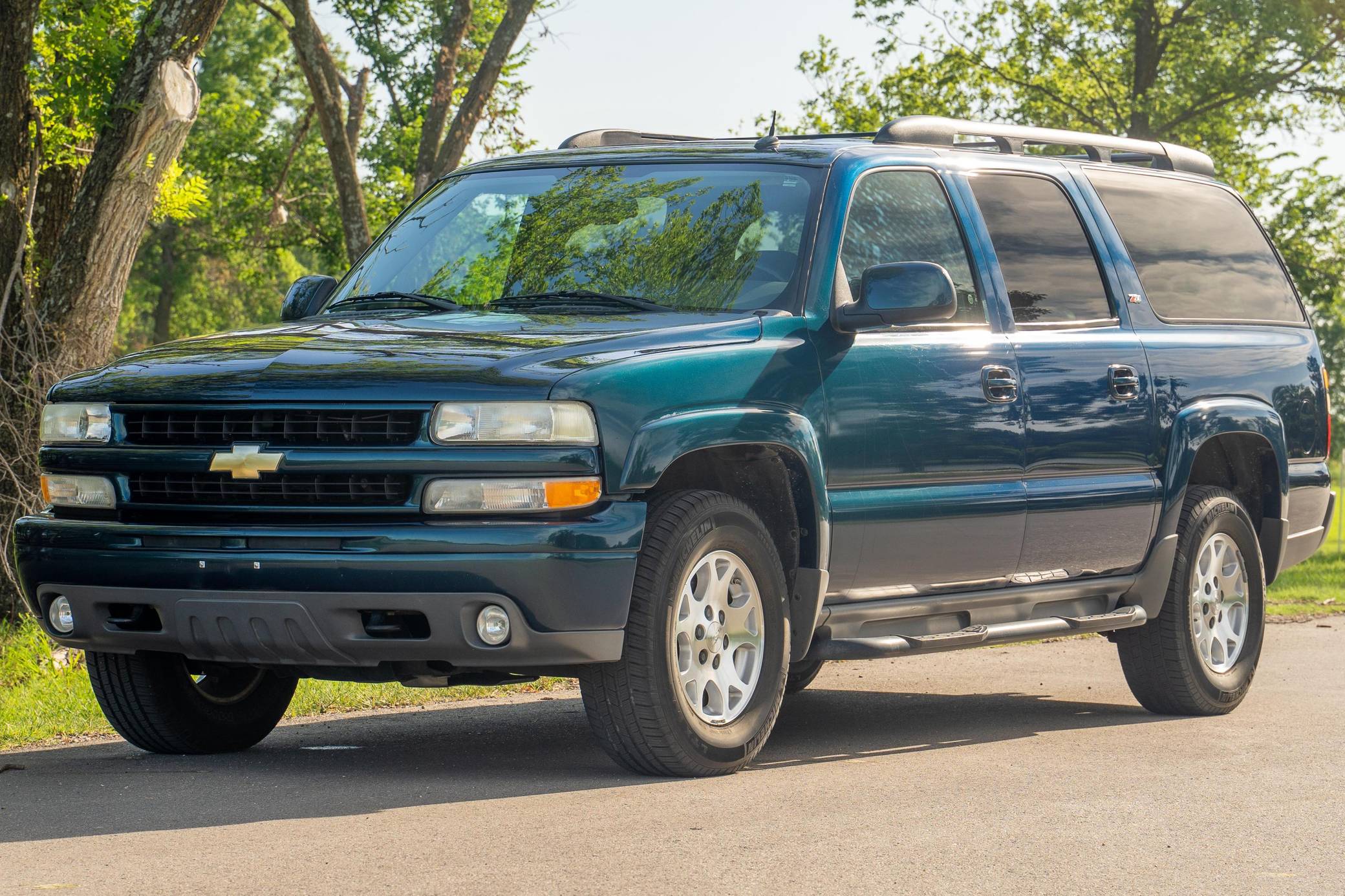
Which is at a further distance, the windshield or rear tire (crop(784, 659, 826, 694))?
rear tire (crop(784, 659, 826, 694))

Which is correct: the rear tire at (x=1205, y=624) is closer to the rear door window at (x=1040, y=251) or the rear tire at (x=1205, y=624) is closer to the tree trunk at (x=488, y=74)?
the rear door window at (x=1040, y=251)

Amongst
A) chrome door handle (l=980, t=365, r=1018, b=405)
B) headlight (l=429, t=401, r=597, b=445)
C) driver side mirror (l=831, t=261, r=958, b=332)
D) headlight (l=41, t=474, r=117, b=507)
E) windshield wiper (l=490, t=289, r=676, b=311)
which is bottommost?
headlight (l=41, t=474, r=117, b=507)

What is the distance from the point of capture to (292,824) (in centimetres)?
543

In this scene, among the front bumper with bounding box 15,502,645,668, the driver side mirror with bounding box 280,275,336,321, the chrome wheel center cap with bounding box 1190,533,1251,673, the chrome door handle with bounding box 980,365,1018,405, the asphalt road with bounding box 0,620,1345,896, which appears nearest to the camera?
the asphalt road with bounding box 0,620,1345,896

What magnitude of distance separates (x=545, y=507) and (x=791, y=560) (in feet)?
4.17

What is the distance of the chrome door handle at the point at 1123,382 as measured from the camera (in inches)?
307

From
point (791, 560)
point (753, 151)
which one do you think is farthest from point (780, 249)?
point (791, 560)

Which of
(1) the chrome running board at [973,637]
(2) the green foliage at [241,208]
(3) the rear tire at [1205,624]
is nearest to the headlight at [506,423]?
(1) the chrome running board at [973,637]

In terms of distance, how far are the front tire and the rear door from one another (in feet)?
5.06

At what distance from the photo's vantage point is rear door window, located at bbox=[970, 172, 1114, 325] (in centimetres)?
761

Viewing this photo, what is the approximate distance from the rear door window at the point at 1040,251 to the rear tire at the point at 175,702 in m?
3.28

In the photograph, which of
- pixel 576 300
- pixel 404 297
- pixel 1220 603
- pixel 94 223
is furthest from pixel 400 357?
pixel 94 223

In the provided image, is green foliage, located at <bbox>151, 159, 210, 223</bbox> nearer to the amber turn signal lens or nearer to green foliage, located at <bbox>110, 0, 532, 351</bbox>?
green foliage, located at <bbox>110, 0, 532, 351</bbox>

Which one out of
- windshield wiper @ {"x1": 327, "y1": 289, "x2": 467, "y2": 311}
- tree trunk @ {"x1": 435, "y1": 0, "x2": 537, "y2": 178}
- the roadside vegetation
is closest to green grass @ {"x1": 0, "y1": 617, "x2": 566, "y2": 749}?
the roadside vegetation
